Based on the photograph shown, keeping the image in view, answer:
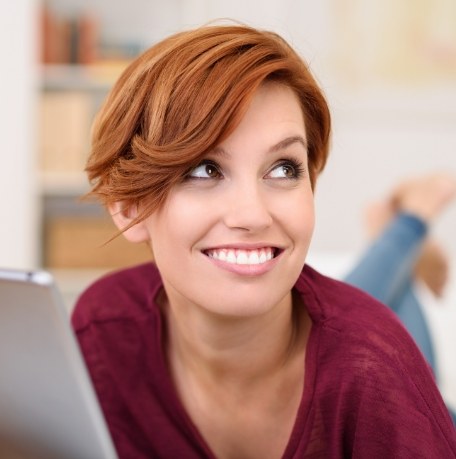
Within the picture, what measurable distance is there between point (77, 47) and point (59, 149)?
1.42ft

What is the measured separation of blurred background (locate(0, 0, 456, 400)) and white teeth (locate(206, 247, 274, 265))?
8.35ft

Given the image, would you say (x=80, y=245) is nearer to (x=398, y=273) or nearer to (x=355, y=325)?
(x=398, y=273)

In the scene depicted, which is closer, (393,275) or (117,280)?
(117,280)

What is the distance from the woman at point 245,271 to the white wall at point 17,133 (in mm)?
2474

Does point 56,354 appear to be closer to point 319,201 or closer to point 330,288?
point 330,288

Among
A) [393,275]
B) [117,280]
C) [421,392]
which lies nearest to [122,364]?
[117,280]

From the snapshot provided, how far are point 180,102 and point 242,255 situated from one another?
19cm

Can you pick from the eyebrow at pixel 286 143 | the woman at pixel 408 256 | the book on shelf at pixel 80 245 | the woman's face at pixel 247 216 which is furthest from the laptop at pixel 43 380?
the book on shelf at pixel 80 245

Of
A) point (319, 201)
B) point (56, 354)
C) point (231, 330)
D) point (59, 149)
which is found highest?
point (56, 354)

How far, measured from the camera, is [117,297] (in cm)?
145

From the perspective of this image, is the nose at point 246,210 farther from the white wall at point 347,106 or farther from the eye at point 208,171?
the white wall at point 347,106

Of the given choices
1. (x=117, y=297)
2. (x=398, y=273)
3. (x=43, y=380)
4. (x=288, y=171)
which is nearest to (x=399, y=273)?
(x=398, y=273)

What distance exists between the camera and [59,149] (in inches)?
147

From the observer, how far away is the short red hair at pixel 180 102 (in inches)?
40.1
